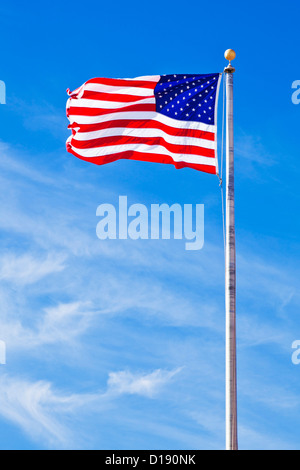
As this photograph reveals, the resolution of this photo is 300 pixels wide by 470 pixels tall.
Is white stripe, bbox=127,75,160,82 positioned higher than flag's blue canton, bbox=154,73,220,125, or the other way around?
white stripe, bbox=127,75,160,82

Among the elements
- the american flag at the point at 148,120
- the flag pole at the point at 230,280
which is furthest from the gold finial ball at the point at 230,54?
the american flag at the point at 148,120

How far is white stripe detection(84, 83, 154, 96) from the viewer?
29.7 meters

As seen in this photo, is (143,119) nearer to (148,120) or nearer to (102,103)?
(148,120)

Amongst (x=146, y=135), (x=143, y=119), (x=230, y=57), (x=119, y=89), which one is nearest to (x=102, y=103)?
(x=119, y=89)

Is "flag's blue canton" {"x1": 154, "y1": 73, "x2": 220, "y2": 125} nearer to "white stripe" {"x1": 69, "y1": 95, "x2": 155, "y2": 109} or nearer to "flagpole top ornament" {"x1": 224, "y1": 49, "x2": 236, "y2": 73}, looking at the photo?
"white stripe" {"x1": 69, "y1": 95, "x2": 155, "y2": 109}

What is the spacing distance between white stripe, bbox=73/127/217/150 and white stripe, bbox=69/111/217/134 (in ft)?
1.23

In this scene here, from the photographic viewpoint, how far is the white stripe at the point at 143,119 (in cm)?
2841

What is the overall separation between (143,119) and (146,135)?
0.65 metres

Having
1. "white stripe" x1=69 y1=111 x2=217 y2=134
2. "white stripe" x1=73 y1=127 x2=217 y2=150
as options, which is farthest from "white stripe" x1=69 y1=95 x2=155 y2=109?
"white stripe" x1=73 y1=127 x2=217 y2=150

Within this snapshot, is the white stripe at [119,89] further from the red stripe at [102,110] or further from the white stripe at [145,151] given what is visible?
the white stripe at [145,151]

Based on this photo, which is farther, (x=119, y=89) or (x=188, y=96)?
(x=119, y=89)

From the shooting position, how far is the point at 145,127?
29266mm
